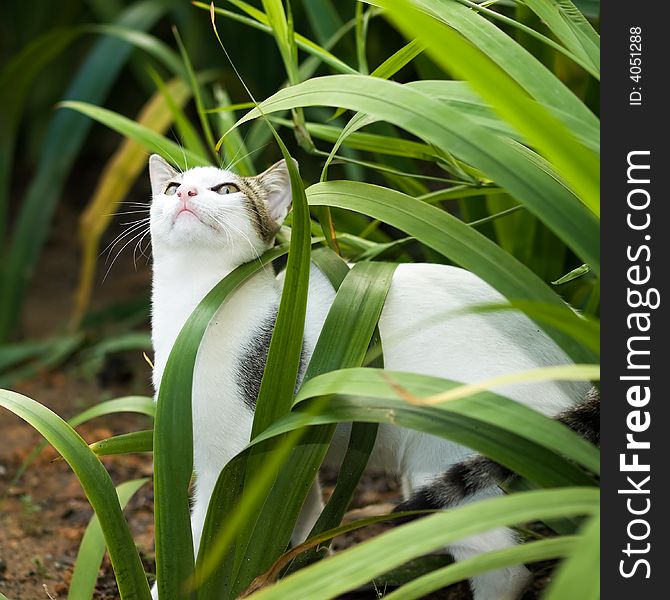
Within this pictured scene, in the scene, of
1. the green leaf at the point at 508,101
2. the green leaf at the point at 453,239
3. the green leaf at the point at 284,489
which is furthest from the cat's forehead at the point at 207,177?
the green leaf at the point at 508,101

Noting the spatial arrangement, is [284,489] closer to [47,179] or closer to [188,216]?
[188,216]

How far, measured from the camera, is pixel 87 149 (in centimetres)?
366

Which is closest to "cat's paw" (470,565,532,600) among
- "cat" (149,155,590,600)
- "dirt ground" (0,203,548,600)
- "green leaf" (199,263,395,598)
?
"cat" (149,155,590,600)

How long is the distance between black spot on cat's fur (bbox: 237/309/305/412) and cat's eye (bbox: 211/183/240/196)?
19cm

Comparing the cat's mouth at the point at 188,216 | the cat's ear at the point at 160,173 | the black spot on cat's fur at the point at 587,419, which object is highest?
the cat's ear at the point at 160,173

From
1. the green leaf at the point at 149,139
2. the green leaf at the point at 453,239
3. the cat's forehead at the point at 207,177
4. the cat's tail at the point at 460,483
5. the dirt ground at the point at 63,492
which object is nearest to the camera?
the green leaf at the point at 453,239

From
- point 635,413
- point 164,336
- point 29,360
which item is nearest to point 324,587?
point 635,413

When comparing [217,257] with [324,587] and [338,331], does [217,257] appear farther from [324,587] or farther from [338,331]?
[324,587]

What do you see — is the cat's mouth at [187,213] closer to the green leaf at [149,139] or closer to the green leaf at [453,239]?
the green leaf at [453,239]

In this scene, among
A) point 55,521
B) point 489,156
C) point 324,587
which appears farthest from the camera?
point 55,521

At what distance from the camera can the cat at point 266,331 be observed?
1190 mm

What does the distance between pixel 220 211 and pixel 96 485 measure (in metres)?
0.40

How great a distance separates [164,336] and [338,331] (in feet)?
0.99

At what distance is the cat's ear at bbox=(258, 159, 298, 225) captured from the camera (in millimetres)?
1352
